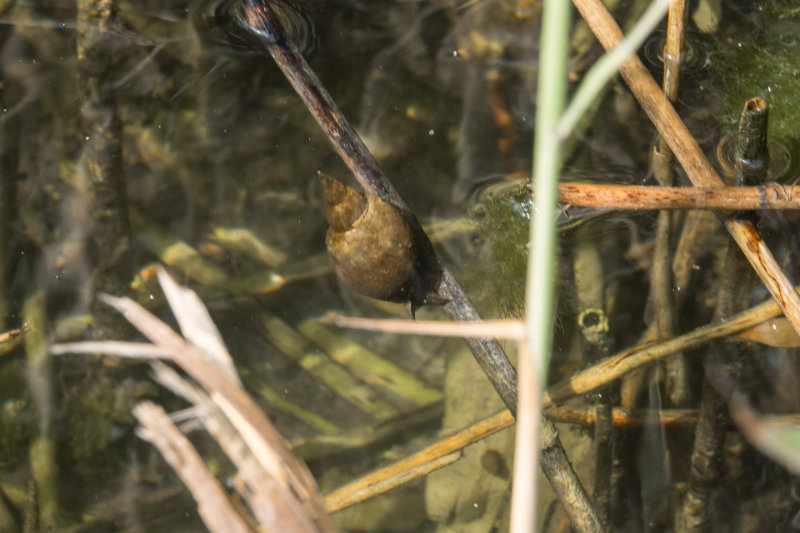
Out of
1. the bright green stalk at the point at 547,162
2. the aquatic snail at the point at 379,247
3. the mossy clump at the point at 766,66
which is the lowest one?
the bright green stalk at the point at 547,162

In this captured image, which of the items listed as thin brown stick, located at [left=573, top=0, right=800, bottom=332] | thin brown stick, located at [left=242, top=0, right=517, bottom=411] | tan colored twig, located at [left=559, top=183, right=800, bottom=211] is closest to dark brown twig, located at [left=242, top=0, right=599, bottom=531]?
thin brown stick, located at [left=242, top=0, right=517, bottom=411]

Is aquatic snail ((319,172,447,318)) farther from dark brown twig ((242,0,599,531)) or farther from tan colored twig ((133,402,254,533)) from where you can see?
tan colored twig ((133,402,254,533))

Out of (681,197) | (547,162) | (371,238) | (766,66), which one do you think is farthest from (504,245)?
(547,162)

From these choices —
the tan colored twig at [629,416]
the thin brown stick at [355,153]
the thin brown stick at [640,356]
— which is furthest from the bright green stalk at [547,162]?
the tan colored twig at [629,416]

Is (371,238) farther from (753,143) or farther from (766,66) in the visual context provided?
(766,66)

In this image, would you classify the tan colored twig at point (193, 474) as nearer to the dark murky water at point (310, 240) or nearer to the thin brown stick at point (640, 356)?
the thin brown stick at point (640, 356)

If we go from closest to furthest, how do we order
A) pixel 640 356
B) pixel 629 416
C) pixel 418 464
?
pixel 640 356 → pixel 418 464 → pixel 629 416

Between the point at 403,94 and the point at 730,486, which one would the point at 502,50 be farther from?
the point at 730,486
